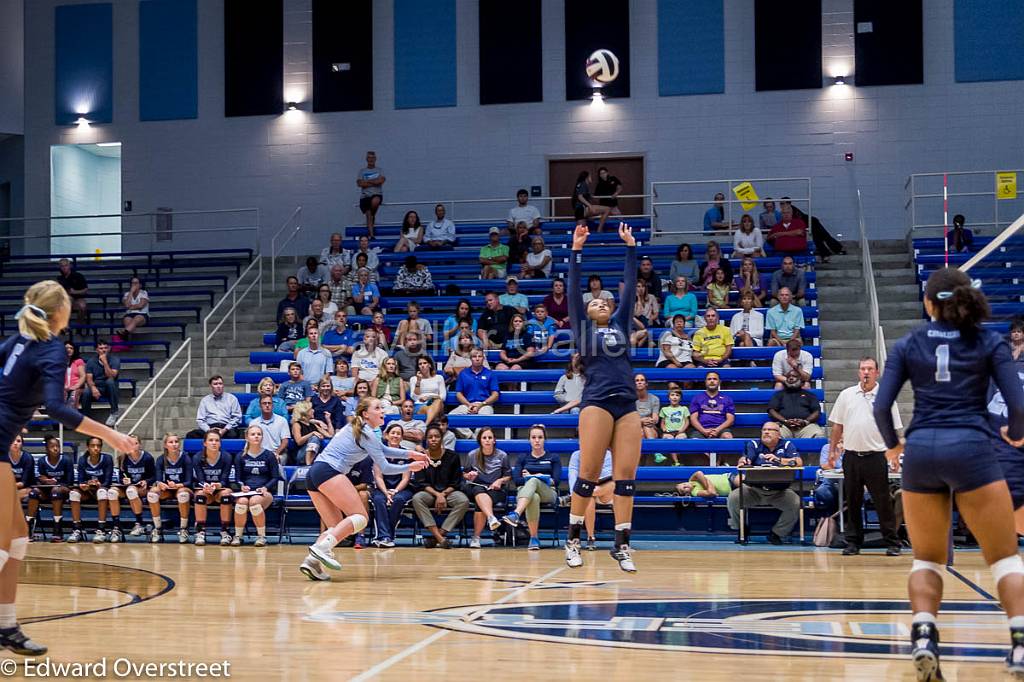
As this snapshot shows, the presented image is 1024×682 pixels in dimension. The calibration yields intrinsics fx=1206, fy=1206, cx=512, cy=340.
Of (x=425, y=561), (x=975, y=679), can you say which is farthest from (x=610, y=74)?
(x=975, y=679)

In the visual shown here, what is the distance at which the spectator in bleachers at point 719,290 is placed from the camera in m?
17.5

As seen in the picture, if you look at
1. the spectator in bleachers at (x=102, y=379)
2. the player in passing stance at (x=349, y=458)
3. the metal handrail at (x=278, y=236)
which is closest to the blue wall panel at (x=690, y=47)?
the metal handrail at (x=278, y=236)

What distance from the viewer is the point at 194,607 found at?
7816 millimetres

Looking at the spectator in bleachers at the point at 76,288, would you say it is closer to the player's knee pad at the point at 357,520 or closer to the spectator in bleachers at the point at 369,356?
the spectator in bleachers at the point at 369,356

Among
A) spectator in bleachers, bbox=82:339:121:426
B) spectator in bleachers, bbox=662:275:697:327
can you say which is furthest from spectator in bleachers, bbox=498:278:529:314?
spectator in bleachers, bbox=82:339:121:426

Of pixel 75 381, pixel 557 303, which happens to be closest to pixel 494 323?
pixel 557 303

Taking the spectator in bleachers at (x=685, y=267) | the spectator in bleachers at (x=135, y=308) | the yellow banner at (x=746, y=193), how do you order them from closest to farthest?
the spectator in bleachers at (x=685, y=267) → the spectator in bleachers at (x=135, y=308) → the yellow banner at (x=746, y=193)

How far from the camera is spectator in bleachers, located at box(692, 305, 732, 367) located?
1605cm

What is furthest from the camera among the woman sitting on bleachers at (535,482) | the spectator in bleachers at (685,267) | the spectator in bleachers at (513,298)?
the spectator in bleachers at (685,267)

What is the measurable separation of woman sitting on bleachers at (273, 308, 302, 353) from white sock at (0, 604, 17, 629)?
12.3 m

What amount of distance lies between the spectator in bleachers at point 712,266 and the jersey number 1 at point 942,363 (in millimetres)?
12683

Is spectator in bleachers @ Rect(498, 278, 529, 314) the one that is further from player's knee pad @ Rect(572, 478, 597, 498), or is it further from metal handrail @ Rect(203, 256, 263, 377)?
player's knee pad @ Rect(572, 478, 597, 498)

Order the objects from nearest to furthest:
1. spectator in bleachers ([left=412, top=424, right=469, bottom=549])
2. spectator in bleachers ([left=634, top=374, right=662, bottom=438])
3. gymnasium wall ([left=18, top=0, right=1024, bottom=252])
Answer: spectator in bleachers ([left=412, top=424, right=469, bottom=549]), spectator in bleachers ([left=634, top=374, right=662, bottom=438]), gymnasium wall ([left=18, top=0, right=1024, bottom=252])

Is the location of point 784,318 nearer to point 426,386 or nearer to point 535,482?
point 426,386
